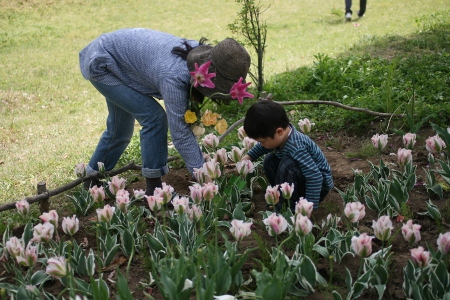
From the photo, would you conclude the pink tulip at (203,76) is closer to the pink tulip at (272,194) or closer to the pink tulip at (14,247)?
the pink tulip at (272,194)

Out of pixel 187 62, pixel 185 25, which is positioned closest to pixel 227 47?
pixel 187 62

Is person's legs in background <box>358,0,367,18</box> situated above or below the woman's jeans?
below

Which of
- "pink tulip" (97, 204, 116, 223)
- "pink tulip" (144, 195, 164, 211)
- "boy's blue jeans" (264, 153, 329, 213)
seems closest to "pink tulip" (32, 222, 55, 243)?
"pink tulip" (97, 204, 116, 223)

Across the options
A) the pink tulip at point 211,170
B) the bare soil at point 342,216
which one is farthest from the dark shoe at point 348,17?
the pink tulip at point 211,170

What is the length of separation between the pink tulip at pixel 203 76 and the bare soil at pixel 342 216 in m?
0.84

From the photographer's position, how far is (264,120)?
2.99 meters

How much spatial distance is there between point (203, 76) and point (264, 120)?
16.1 inches

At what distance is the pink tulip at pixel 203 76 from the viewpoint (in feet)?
9.89

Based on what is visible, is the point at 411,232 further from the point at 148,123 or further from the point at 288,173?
the point at 148,123

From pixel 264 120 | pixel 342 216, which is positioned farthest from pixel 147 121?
pixel 342 216

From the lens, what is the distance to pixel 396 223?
305cm

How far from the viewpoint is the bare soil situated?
8.54 feet

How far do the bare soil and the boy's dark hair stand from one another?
0.53 meters

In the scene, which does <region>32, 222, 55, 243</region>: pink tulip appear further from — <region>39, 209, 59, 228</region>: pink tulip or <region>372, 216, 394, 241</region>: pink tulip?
<region>372, 216, 394, 241</region>: pink tulip
